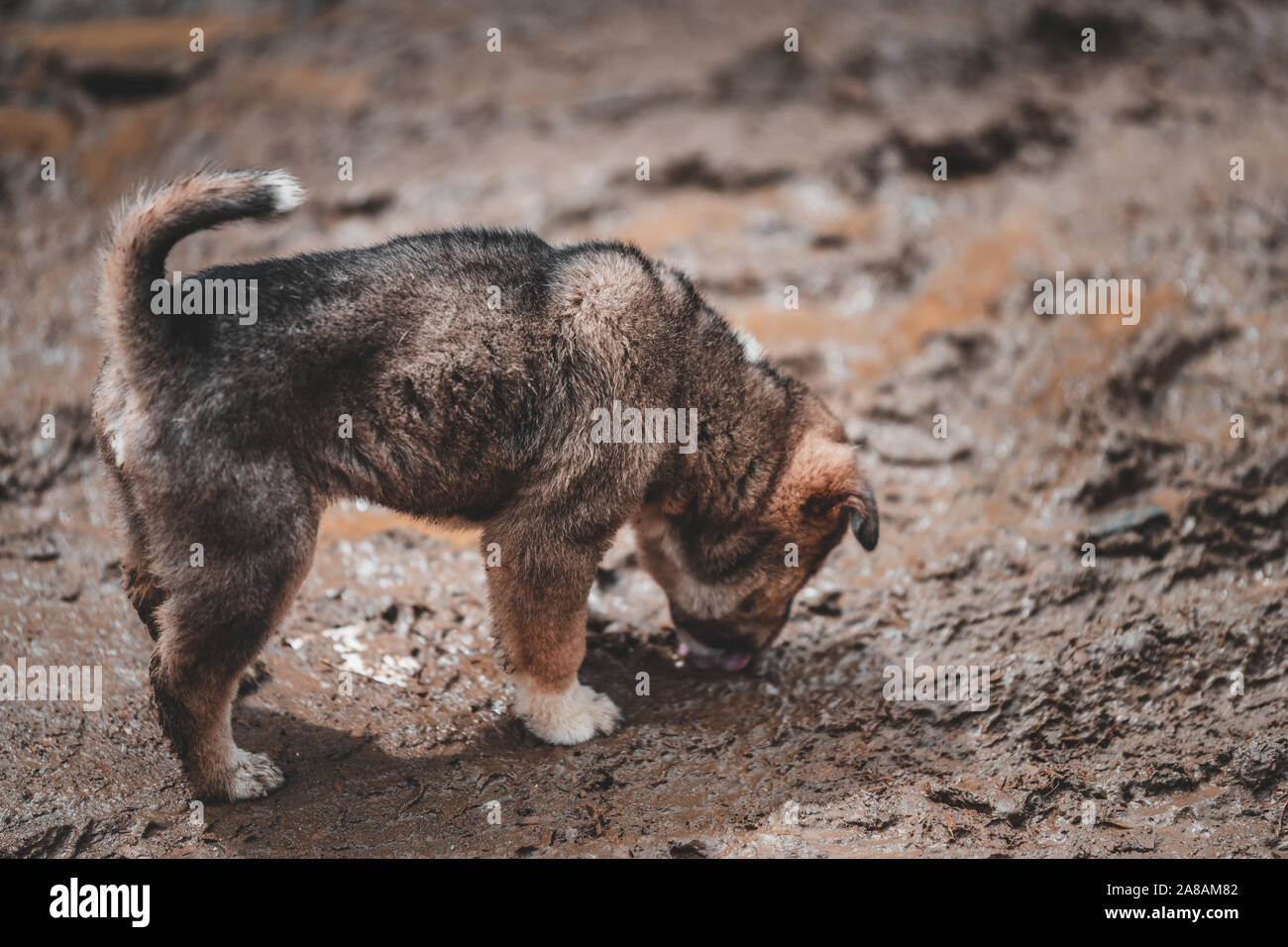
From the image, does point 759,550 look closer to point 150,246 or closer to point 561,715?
point 561,715

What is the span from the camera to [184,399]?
4.74 meters

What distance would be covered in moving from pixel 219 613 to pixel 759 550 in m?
2.84

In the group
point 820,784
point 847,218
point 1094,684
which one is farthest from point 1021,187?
point 820,784

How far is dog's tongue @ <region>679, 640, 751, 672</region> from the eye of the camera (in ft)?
20.8

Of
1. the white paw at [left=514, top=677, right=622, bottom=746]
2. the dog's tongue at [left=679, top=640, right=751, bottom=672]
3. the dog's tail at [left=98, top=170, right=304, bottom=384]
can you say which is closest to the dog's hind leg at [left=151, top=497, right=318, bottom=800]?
the dog's tail at [left=98, top=170, right=304, bottom=384]

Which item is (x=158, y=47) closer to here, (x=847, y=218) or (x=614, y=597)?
(x=847, y=218)

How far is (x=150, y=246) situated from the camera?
474cm

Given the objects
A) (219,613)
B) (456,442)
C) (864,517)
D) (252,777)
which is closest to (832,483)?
(864,517)

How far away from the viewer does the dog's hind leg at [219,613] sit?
468 centimetres

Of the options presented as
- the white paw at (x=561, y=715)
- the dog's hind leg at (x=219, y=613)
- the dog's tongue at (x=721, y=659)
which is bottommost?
the white paw at (x=561, y=715)

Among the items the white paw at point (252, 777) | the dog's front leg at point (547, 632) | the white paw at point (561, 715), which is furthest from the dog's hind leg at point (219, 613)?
the white paw at point (561, 715)

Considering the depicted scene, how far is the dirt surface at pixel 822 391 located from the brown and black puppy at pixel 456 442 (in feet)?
1.87

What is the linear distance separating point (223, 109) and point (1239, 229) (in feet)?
33.4

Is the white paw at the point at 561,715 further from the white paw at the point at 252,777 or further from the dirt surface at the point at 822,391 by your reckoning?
the white paw at the point at 252,777
